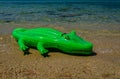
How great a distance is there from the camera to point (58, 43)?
22.1 feet

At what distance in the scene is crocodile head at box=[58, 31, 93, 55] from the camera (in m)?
6.49

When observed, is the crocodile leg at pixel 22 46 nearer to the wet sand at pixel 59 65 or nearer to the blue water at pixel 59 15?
the wet sand at pixel 59 65

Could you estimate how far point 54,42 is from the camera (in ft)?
22.2

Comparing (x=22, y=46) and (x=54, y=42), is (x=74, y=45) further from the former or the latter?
(x=22, y=46)

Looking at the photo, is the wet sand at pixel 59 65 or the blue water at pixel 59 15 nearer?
the wet sand at pixel 59 65

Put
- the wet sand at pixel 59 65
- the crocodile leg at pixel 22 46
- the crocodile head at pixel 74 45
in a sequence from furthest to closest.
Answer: the crocodile leg at pixel 22 46
the crocodile head at pixel 74 45
the wet sand at pixel 59 65

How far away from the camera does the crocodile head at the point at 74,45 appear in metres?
6.49

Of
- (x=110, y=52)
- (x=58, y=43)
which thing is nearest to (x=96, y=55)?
(x=110, y=52)

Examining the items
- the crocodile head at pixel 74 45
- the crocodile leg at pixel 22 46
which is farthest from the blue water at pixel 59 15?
the crocodile head at pixel 74 45

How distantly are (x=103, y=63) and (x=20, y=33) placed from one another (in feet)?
8.89

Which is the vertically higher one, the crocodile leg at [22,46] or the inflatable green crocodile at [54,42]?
the inflatable green crocodile at [54,42]

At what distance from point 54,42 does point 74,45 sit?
0.55 metres

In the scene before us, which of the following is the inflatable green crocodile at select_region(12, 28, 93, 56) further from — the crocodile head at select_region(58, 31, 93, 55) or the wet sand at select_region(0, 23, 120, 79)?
the wet sand at select_region(0, 23, 120, 79)

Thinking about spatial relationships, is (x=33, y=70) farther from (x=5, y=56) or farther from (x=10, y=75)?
(x=5, y=56)
